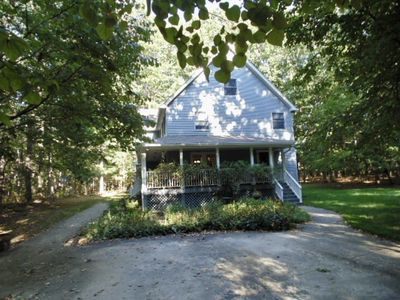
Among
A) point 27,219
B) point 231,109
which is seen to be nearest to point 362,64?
point 231,109

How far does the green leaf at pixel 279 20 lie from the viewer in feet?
5.28

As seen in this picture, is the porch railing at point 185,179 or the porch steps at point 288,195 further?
the porch steps at point 288,195

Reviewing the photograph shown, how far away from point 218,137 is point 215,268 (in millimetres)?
13499

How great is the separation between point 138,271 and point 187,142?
1164cm

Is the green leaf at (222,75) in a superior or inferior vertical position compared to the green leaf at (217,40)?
inferior

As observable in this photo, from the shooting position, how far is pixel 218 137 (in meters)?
20.1

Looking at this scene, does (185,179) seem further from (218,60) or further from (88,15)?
(88,15)

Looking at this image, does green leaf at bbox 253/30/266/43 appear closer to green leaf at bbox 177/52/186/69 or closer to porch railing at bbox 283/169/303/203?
green leaf at bbox 177/52/186/69

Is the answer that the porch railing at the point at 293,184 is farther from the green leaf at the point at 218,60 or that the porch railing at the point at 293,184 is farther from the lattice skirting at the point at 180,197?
the green leaf at the point at 218,60

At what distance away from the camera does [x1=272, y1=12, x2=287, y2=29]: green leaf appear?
161cm

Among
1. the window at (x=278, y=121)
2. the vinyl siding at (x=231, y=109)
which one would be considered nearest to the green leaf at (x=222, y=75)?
the vinyl siding at (x=231, y=109)

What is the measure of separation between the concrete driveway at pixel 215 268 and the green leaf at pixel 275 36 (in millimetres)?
4641

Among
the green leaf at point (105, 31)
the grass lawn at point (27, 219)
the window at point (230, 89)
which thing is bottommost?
the grass lawn at point (27, 219)

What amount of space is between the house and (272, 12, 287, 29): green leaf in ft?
53.1
